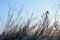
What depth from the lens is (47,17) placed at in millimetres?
11852

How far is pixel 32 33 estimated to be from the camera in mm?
12086

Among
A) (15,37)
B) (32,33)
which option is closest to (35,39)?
(32,33)

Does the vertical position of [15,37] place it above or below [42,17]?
below

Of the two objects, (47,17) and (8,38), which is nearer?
(47,17)

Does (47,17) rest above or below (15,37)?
above

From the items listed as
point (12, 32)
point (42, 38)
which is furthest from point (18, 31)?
point (42, 38)

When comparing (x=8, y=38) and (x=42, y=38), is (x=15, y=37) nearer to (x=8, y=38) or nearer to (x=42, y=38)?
(x=8, y=38)

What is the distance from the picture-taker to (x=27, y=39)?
12.6 meters

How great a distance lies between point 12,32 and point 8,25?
0.43 metres

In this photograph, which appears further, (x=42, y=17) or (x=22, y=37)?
(x=22, y=37)

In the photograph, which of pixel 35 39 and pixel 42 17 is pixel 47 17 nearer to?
pixel 42 17

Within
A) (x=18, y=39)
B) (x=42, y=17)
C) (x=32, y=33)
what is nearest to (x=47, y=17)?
(x=42, y=17)

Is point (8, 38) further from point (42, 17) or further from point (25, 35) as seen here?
point (42, 17)

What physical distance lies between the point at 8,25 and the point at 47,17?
A: 209 centimetres
